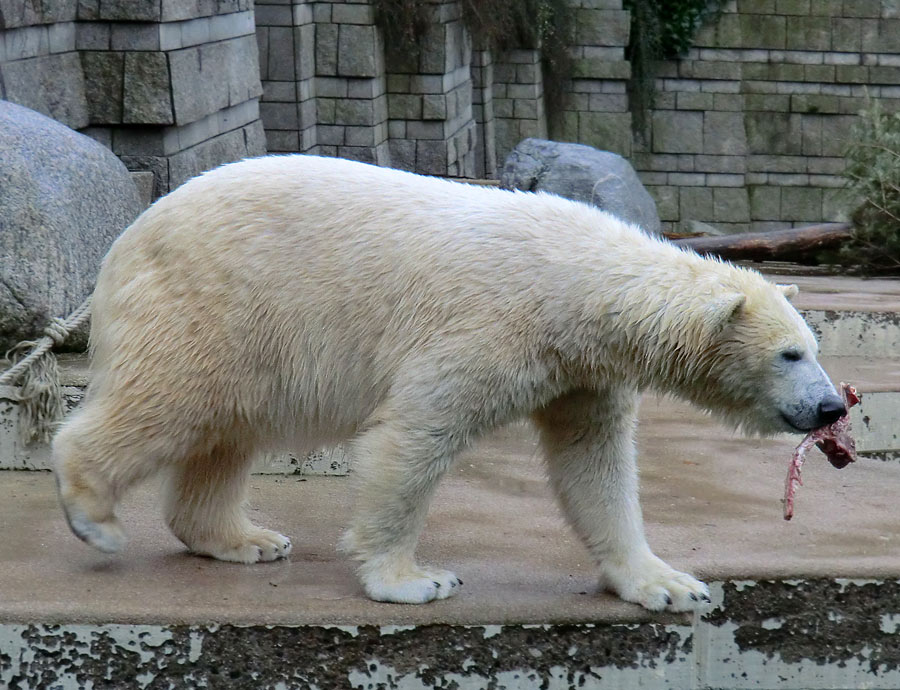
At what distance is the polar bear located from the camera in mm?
2562

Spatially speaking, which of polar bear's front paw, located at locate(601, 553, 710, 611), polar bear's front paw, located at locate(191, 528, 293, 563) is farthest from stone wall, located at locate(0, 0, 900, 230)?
polar bear's front paw, located at locate(601, 553, 710, 611)

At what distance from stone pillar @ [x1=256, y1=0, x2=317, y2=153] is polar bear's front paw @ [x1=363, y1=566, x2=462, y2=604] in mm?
7598

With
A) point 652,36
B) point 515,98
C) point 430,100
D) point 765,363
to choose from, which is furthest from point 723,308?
point 652,36

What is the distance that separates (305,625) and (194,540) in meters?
0.56

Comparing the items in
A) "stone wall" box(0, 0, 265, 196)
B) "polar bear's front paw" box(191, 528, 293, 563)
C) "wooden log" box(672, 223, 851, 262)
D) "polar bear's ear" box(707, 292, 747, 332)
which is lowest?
"wooden log" box(672, 223, 851, 262)

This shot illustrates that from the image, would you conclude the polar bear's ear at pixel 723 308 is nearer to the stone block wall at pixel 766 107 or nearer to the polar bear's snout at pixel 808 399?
the polar bear's snout at pixel 808 399

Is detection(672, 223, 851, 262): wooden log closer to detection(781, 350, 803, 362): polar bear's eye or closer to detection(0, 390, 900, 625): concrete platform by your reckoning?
detection(0, 390, 900, 625): concrete platform

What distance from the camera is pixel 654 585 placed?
106 inches

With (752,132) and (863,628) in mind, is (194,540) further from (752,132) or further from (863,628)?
(752,132)

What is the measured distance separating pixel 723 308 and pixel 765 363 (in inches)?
6.2

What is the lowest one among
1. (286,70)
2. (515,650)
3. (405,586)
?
(515,650)

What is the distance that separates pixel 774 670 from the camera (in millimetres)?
2875

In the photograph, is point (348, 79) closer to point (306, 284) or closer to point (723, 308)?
point (306, 284)

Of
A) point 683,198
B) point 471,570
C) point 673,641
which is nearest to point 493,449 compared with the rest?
point 471,570
